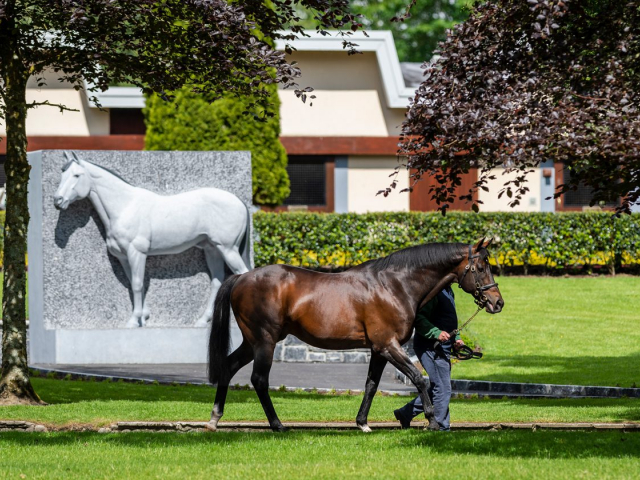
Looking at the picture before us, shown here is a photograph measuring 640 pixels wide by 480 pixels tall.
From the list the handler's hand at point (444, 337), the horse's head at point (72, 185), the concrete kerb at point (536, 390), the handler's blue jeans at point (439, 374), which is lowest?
the concrete kerb at point (536, 390)

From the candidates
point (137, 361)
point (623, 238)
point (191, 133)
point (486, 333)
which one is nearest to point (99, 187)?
point (137, 361)

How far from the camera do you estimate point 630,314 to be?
21.7 meters

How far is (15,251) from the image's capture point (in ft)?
42.5

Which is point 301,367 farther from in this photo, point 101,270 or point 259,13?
point 259,13

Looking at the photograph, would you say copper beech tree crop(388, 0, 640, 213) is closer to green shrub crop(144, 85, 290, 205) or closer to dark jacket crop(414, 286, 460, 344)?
dark jacket crop(414, 286, 460, 344)

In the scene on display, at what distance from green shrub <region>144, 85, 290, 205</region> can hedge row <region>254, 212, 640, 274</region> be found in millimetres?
2060

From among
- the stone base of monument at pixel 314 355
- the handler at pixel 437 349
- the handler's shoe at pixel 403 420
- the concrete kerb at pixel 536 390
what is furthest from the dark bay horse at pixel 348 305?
the stone base of monument at pixel 314 355

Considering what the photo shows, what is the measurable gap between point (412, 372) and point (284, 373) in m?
6.81

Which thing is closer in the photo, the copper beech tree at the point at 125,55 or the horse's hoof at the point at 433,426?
the horse's hoof at the point at 433,426

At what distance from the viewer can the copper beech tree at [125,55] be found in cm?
1196

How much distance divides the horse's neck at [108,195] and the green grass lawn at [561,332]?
20.1 ft

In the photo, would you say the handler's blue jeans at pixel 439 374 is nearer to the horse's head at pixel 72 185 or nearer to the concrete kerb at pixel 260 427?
the concrete kerb at pixel 260 427

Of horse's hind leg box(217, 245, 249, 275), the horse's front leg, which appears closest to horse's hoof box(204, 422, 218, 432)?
the horse's front leg

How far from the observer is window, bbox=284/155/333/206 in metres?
32.9
